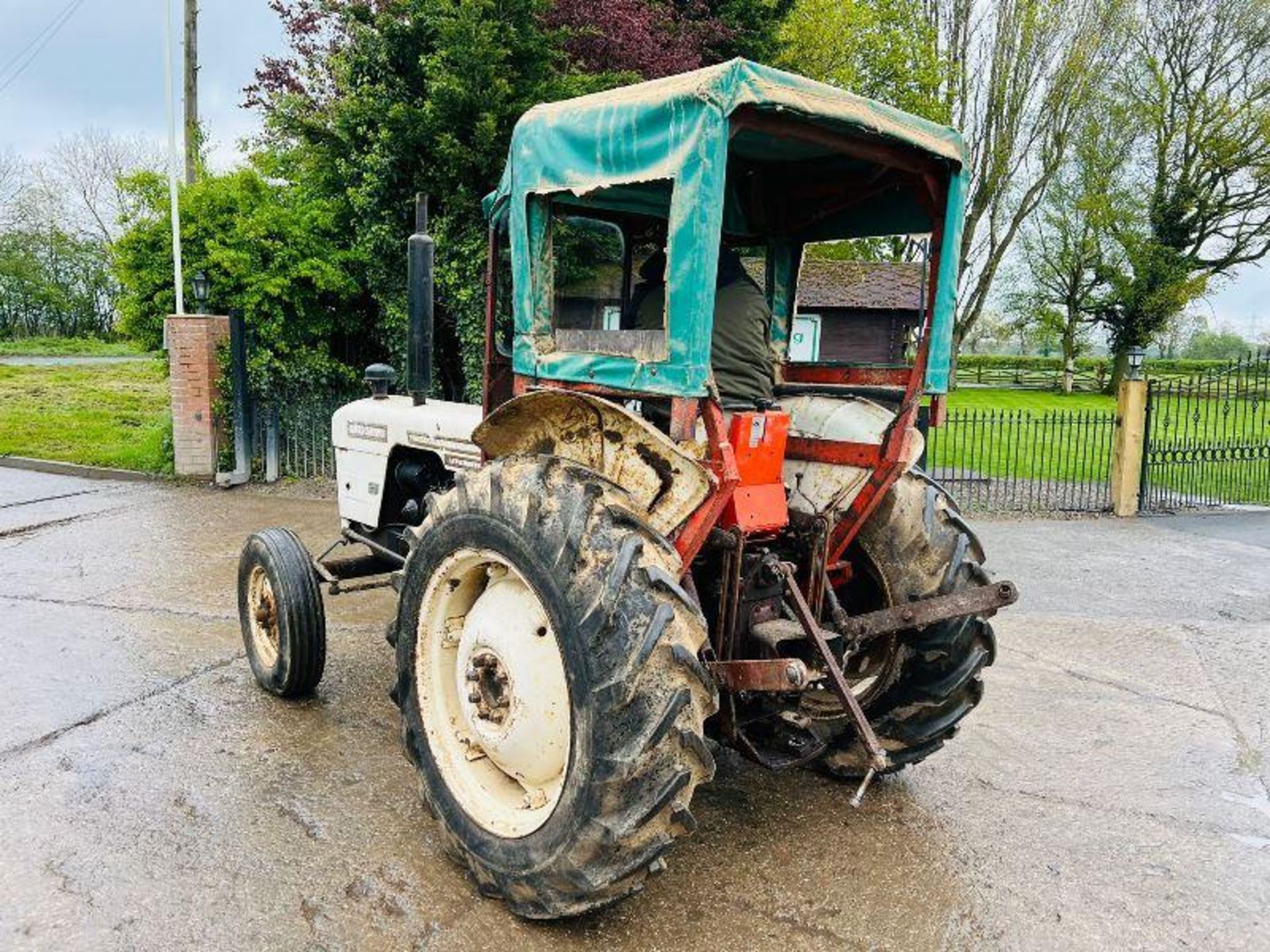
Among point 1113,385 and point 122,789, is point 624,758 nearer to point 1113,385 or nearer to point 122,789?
point 122,789

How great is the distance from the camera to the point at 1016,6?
22781 millimetres

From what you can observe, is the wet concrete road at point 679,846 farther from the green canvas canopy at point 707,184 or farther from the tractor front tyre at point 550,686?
the green canvas canopy at point 707,184

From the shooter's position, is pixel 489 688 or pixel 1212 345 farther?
pixel 1212 345

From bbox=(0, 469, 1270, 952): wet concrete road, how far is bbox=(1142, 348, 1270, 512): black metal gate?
5766 millimetres

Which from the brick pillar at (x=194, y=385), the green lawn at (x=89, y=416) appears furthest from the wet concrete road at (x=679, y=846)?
the green lawn at (x=89, y=416)

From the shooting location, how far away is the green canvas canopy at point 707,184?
279 centimetres

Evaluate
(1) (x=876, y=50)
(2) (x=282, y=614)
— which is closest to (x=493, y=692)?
(2) (x=282, y=614)

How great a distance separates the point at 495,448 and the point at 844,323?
2122 centimetres

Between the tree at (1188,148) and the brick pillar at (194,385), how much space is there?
86.2 ft

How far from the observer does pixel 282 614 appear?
4.63 metres

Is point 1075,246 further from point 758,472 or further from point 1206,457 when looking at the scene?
point 758,472

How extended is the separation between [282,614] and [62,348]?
3512cm

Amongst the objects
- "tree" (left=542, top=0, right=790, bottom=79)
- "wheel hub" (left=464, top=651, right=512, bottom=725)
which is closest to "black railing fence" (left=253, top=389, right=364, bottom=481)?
"tree" (left=542, top=0, right=790, bottom=79)

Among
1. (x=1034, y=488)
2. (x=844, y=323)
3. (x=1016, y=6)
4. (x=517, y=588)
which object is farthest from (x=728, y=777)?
(x=1016, y=6)
